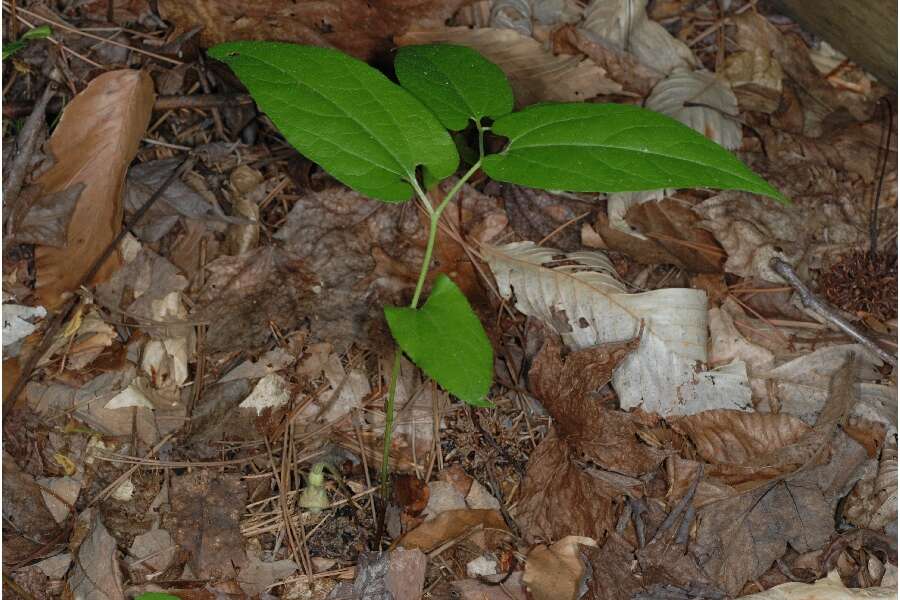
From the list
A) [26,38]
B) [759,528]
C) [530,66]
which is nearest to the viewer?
[759,528]

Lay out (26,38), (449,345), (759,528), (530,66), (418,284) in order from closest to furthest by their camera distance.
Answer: (449,345) < (418,284) < (759,528) < (26,38) < (530,66)

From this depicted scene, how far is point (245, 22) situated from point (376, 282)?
871 mm

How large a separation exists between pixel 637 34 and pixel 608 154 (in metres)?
0.85

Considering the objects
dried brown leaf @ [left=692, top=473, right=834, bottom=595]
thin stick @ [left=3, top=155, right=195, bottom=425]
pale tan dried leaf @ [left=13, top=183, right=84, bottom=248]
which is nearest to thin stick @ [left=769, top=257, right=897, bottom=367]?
dried brown leaf @ [left=692, top=473, right=834, bottom=595]

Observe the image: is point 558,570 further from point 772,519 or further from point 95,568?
point 95,568

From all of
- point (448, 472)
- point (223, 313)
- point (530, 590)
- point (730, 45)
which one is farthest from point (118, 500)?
point (730, 45)

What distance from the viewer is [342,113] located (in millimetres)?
1826

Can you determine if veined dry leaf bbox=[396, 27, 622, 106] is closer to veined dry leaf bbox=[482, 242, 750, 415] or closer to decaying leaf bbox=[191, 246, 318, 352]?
veined dry leaf bbox=[482, 242, 750, 415]

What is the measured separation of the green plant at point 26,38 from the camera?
214 centimetres

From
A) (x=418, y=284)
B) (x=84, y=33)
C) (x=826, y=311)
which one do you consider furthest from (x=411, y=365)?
(x=84, y=33)

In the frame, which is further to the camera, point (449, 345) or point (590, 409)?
point (590, 409)

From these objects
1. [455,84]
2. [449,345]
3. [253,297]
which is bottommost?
[253,297]

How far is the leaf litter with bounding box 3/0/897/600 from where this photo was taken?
194cm

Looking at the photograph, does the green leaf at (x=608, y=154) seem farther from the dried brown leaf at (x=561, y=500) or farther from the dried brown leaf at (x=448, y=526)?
the dried brown leaf at (x=448, y=526)
